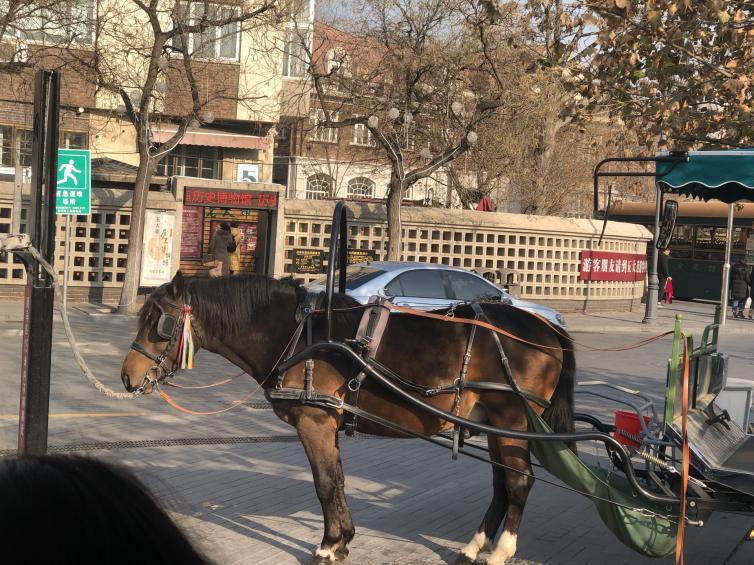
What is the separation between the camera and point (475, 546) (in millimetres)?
5766

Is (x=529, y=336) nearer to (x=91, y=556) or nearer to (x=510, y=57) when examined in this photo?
(x=91, y=556)

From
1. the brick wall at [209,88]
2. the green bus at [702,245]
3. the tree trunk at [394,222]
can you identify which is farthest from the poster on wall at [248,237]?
the green bus at [702,245]

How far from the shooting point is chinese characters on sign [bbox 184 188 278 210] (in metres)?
21.5

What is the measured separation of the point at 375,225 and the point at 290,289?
1799 centimetres

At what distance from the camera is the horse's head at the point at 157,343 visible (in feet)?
18.9

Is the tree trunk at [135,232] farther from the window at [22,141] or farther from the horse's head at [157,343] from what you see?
the horse's head at [157,343]

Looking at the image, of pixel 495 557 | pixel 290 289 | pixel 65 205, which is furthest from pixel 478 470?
pixel 65 205

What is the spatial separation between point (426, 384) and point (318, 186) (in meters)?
38.2

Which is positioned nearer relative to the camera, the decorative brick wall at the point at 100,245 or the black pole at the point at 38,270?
the black pole at the point at 38,270

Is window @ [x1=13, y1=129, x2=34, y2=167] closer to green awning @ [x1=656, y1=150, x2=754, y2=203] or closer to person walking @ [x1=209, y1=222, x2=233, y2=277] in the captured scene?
person walking @ [x1=209, y1=222, x2=233, y2=277]

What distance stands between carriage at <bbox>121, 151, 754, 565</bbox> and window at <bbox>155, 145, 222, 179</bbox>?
26175 millimetres

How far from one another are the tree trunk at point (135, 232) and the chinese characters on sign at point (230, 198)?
1796 millimetres

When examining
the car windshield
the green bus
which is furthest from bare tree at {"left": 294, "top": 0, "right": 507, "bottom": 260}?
the green bus

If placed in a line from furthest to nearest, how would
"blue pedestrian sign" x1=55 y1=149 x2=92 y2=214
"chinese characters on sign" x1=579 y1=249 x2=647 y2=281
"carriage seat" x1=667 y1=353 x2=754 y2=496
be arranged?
"chinese characters on sign" x1=579 y1=249 x2=647 y2=281, "blue pedestrian sign" x1=55 y1=149 x2=92 y2=214, "carriage seat" x1=667 y1=353 x2=754 y2=496
